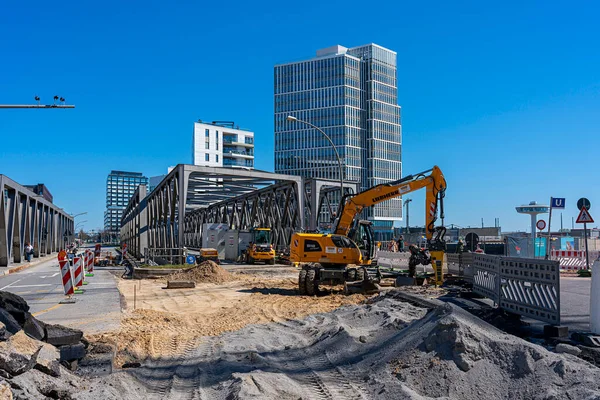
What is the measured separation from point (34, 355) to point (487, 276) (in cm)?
937

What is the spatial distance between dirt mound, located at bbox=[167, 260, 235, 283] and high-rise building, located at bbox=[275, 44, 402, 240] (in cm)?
9158

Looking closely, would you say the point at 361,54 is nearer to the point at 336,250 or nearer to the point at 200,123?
the point at 200,123

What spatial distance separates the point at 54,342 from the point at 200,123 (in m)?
Answer: 104

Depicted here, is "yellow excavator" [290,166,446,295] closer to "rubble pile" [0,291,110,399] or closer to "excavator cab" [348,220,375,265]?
"excavator cab" [348,220,375,265]

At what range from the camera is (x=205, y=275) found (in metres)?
24.6

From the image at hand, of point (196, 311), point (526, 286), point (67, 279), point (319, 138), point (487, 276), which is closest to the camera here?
point (526, 286)

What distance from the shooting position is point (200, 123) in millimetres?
108750

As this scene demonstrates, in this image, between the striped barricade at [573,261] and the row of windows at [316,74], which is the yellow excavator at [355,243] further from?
the row of windows at [316,74]

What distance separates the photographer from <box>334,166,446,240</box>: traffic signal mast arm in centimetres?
1842

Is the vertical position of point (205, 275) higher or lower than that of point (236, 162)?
lower

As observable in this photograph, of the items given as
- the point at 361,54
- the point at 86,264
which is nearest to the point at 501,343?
the point at 86,264

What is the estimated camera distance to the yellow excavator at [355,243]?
1792 centimetres

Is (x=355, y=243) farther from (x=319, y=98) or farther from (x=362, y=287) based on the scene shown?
(x=319, y=98)

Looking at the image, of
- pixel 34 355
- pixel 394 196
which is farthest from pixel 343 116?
pixel 34 355
